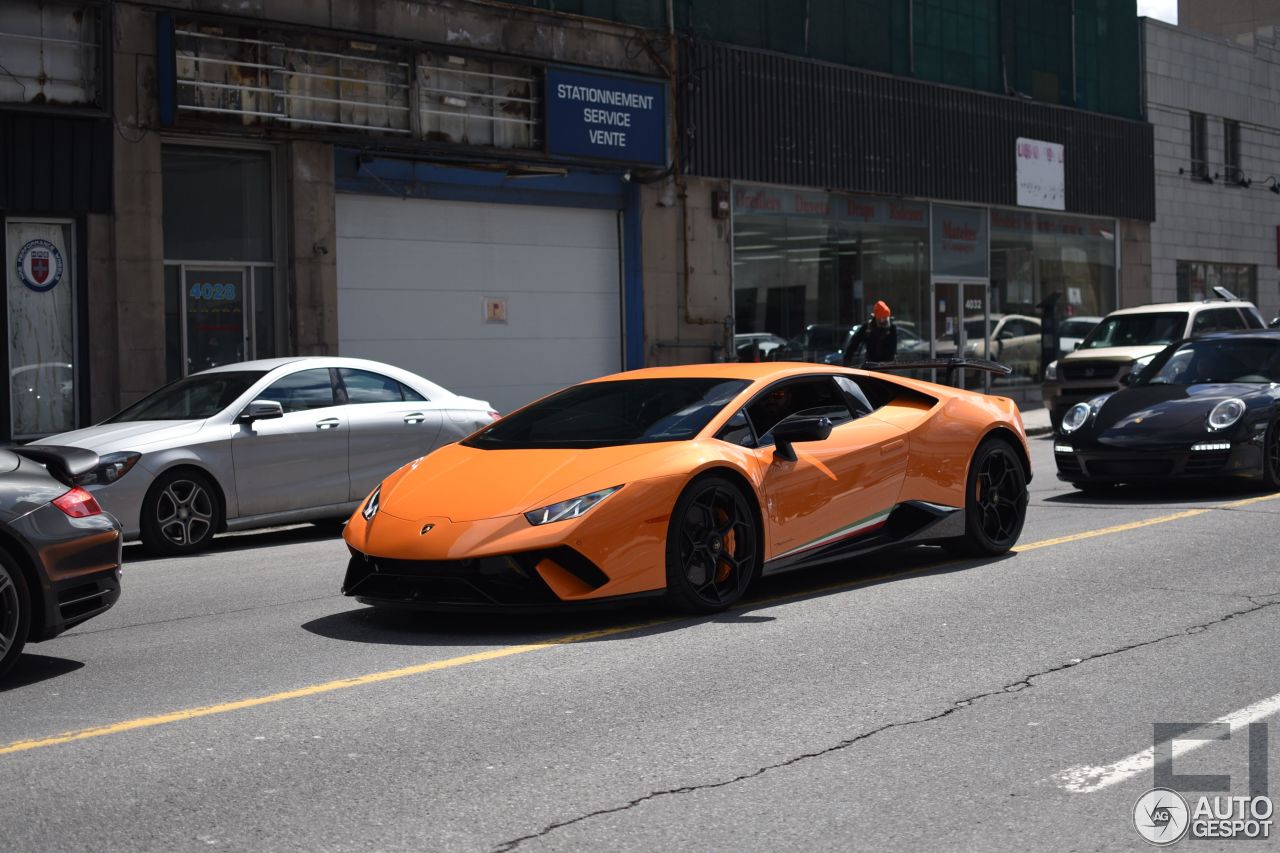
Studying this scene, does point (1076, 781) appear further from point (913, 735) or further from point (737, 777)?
point (737, 777)

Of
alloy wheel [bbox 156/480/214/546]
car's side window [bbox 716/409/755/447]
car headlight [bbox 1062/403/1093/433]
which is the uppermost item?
car's side window [bbox 716/409/755/447]

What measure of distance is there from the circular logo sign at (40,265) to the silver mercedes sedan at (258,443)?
15.3ft

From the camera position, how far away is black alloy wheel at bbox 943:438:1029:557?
9406 millimetres

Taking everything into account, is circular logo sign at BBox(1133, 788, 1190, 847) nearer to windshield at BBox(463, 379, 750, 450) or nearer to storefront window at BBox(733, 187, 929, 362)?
windshield at BBox(463, 379, 750, 450)

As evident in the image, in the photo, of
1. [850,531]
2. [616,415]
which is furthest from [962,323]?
[616,415]

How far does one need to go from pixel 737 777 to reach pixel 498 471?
3.06 metres

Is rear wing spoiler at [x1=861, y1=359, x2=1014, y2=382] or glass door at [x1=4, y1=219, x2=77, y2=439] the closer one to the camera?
rear wing spoiler at [x1=861, y1=359, x2=1014, y2=382]

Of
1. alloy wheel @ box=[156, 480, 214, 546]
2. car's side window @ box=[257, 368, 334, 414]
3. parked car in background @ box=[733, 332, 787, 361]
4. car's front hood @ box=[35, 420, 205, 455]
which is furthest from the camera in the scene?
parked car in background @ box=[733, 332, 787, 361]

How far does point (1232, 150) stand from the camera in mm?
37281

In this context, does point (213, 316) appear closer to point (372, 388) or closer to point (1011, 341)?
point (372, 388)

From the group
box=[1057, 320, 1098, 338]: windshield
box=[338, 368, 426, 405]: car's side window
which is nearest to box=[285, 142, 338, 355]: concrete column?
box=[338, 368, 426, 405]: car's side window

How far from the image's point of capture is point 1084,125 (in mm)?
31625

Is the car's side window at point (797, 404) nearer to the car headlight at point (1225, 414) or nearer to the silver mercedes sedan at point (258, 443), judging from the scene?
the silver mercedes sedan at point (258, 443)

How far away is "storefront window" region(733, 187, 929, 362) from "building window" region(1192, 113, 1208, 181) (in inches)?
454
